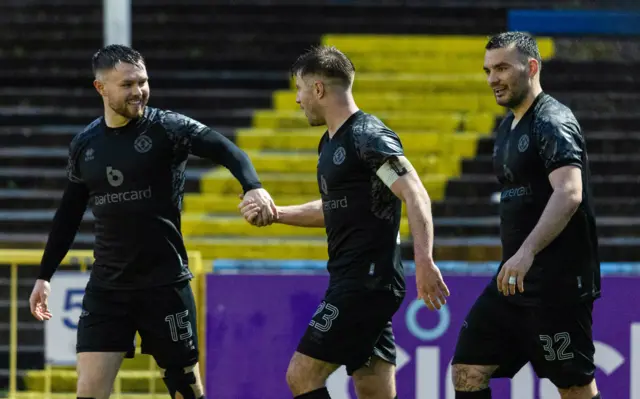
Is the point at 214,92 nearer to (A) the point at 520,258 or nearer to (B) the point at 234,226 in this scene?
(B) the point at 234,226

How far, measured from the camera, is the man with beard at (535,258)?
5.24m

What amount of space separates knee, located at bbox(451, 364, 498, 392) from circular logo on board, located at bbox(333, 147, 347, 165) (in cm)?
115

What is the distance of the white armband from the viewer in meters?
5.02

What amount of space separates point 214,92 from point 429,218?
8055 millimetres

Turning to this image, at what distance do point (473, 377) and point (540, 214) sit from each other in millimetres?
849

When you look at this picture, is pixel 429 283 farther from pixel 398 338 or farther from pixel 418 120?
pixel 418 120

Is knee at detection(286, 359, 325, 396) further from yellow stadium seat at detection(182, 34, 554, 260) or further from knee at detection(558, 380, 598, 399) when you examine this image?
yellow stadium seat at detection(182, 34, 554, 260)

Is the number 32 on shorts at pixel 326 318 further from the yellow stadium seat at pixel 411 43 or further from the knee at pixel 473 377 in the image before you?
the yellow stadium seat at pixel 411 43

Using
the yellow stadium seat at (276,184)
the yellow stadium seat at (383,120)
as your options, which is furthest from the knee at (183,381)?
the yellow stadium seat at (276,184)

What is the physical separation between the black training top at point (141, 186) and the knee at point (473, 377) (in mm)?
1358

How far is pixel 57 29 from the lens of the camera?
13781 mm

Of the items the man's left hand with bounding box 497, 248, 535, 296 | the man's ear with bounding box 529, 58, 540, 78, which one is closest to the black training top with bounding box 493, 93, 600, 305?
the man's ear with bounding box 529, 58, 540, 78

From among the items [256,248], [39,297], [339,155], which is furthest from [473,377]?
[256,248]

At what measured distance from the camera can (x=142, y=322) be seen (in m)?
5.64
